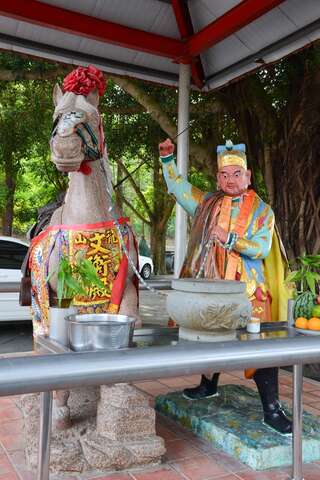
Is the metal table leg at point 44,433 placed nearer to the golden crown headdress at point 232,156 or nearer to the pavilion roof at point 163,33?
the golden crown headdress at point 232,156

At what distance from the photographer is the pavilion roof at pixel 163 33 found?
13.1ft

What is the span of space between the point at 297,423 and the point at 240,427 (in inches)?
22.8

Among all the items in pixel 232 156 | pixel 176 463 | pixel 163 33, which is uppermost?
pixel 163 33

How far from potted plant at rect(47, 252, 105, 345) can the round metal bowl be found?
102 millimetres

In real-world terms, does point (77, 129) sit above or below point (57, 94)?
below

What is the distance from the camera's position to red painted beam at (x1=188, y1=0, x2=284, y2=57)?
12.3 feet

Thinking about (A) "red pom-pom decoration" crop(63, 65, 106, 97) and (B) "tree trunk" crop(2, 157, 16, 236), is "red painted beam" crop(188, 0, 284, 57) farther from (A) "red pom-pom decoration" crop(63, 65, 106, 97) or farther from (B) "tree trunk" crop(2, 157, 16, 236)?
(B) "tree trunk" crop(2, 157, 16, 236)

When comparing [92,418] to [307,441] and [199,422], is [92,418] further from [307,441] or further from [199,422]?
[307,441]

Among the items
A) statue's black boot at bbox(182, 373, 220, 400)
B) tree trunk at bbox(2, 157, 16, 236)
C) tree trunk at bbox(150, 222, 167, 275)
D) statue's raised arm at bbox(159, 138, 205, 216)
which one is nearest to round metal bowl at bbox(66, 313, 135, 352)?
statue's raised arm at bbox(159, 138, 205, 216)

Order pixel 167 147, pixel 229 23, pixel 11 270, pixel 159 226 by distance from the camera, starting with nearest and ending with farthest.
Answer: pixel 167 147 → pixel 229 23 → pixel 11 270 → pixel 159 226

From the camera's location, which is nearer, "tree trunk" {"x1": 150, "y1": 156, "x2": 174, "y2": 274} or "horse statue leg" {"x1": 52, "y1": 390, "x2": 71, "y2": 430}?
"horse statue leg" {"x1": 52, "y1": 390, "x2": 71, "y2": 430}

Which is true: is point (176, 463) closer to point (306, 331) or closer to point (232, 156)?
point (306, 331)

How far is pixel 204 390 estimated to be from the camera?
321cm

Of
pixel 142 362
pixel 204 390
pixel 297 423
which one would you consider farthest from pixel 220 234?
pixel 142 362
